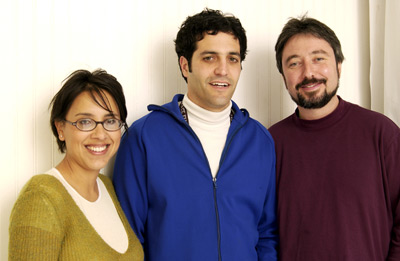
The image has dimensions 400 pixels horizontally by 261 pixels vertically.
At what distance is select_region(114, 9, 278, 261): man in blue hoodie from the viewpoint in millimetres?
Result: 1499

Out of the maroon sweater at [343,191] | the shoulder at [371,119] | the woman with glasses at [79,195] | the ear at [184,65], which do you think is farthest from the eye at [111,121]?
the shoulder at [371,119]

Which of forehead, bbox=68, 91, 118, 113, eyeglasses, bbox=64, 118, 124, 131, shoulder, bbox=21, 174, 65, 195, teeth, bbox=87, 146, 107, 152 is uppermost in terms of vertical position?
forehead, bbox=68, 91, 118, 113

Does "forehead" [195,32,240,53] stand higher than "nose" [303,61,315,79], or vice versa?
"forehead" [195,32,240,53]

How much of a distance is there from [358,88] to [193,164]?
151 centimetres

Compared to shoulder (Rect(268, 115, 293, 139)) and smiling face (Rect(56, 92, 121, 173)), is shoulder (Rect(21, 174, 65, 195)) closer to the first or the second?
smiling face (Rect(56, 92, 121, 173))

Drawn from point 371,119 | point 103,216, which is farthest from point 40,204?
point 371,119

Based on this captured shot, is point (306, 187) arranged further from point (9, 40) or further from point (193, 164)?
point (9, 40)

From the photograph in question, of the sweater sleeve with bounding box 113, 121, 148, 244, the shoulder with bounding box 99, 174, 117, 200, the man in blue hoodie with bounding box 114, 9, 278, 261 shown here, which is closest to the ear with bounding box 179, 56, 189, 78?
the man in blue hoodie with bounding box 114, 9, 278, 261

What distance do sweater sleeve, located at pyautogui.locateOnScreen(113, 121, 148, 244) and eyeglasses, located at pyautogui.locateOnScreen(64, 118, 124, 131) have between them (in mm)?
200

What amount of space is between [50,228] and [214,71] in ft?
3.06

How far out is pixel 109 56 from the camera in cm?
172

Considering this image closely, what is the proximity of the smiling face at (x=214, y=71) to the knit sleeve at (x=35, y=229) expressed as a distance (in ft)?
2.62

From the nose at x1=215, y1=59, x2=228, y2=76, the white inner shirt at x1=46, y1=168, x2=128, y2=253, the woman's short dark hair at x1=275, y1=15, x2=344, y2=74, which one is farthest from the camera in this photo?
the woman's short dark hair at x1=275, y1=15, x2=344, y2=74

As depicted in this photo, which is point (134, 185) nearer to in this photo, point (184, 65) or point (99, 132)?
point (99, 132)
